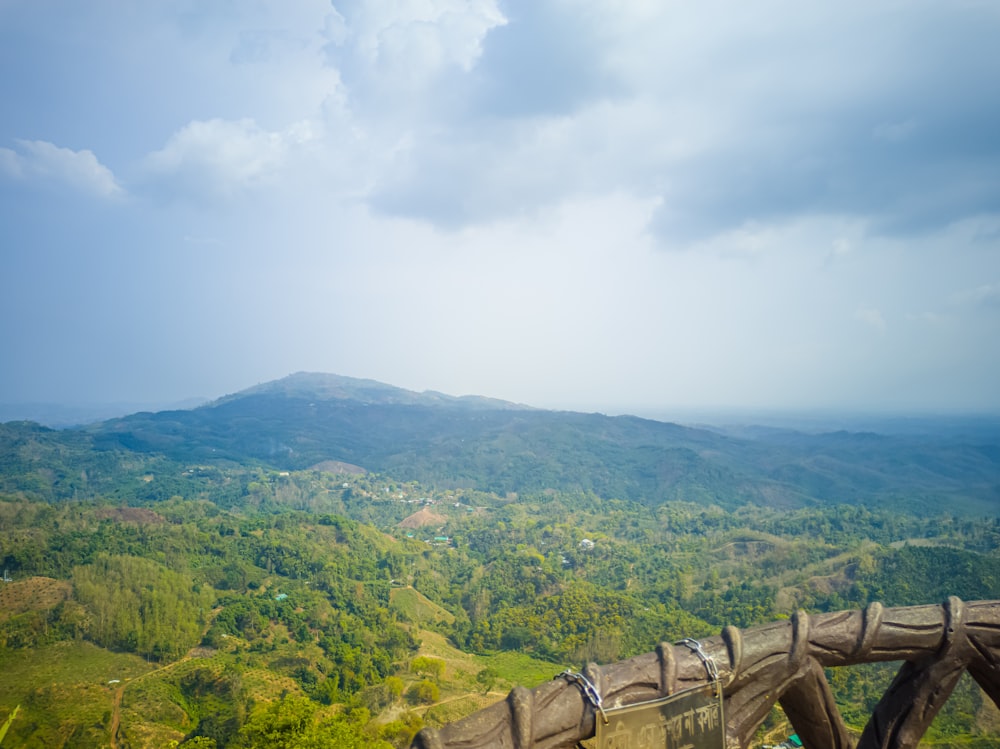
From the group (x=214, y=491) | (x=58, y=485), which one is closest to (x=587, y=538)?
(x=214, y=491)

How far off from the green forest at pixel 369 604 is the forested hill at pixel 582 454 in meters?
26.1

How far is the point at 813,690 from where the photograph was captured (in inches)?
74.0

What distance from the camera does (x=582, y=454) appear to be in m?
118

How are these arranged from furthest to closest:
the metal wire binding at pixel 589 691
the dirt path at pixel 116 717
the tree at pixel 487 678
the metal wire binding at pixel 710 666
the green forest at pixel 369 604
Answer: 1. the tree at pixel 487 678
2. the green forest at pixel 369 604
3. the dirt path at pixel 116 717
4. the metal wire binding at pixel 710 666
5. the metal wire binding at pixel 589 691

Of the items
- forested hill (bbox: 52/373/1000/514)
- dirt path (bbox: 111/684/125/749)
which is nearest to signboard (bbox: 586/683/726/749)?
dirt path (bbox: 111/684/125/749)

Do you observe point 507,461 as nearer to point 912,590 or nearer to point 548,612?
point 548,612

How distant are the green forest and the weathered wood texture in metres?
18.3

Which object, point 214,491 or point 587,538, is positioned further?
point 214,491

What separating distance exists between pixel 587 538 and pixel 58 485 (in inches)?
3098

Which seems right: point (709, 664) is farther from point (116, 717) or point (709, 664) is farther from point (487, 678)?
point (487, 678)

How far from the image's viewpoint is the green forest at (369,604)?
2477cm

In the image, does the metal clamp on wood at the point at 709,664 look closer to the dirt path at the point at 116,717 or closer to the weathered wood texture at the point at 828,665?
the weathered wood texture at the point at 828,665

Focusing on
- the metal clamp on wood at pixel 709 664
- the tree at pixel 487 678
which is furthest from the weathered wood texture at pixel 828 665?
the tree at pixel 487 678

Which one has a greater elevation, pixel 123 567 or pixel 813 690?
pixel 813 690
